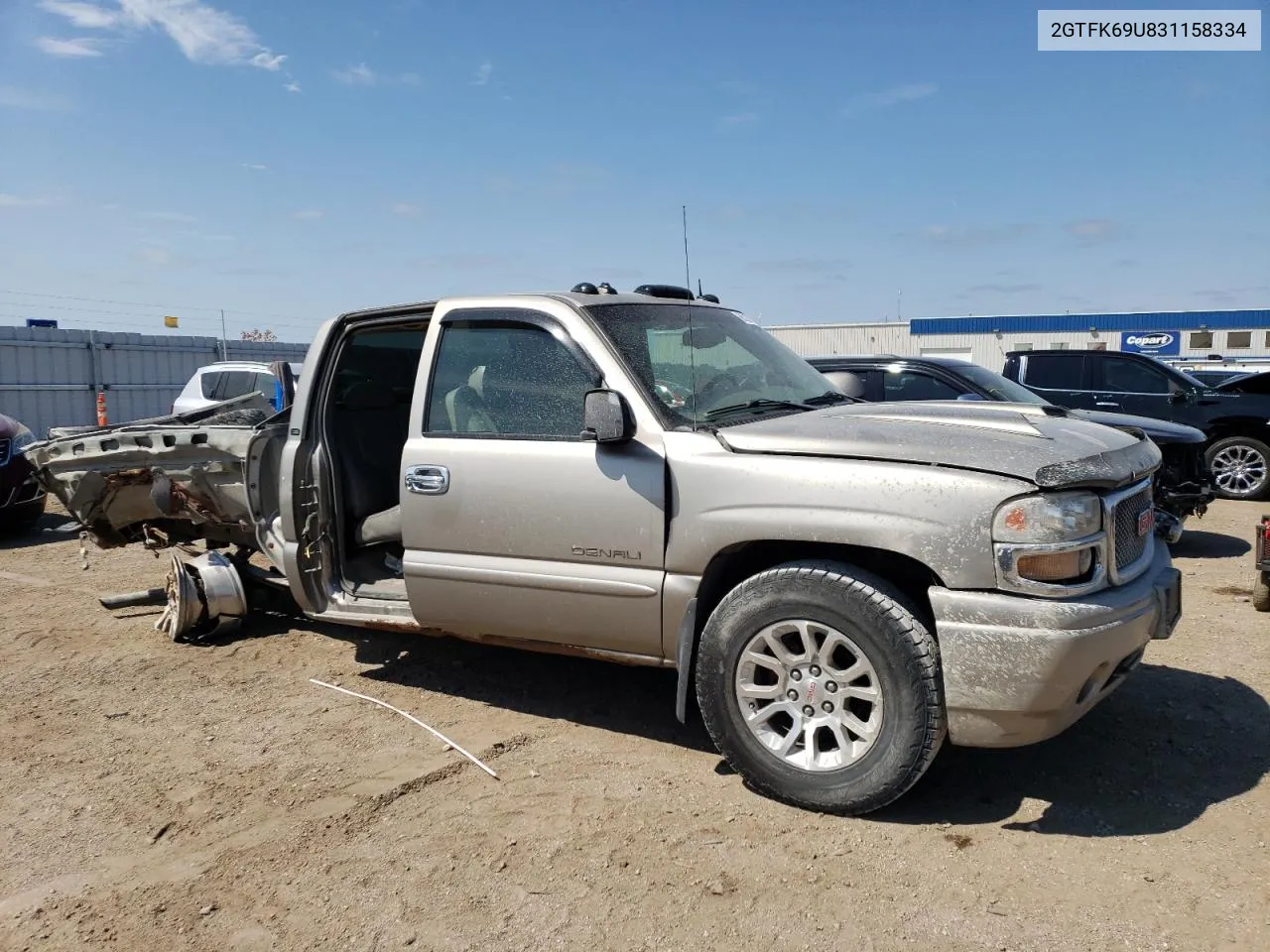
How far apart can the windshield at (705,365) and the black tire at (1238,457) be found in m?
8.86

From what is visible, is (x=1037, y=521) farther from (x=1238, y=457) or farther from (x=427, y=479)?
(x=1238, y=457)

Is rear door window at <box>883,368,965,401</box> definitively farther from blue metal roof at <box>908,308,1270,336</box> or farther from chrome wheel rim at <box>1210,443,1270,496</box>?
blue metal roof at <box>908,308,1270,336</box>

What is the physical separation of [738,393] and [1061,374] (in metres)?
8.75

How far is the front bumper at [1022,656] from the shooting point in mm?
3014

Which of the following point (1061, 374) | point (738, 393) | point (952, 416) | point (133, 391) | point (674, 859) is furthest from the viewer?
point (133, 391)

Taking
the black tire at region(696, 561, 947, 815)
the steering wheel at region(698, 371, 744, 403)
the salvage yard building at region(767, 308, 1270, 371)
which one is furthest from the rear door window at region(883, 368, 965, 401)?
the salvage yard building at region(767, 308, 1270, 371)

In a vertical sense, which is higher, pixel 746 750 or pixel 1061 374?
pixel 1061 374

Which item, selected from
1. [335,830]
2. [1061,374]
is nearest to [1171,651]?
[335,830]

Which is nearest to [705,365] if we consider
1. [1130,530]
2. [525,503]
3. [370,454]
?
[525,503]

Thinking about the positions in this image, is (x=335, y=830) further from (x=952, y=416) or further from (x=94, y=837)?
(x=952, y=416)

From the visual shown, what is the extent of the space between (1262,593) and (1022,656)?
3.88m

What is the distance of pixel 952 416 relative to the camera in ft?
12.3

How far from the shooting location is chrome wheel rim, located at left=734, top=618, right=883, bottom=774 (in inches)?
129

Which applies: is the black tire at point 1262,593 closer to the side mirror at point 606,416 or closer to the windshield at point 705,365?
the windshield at point 705,365
